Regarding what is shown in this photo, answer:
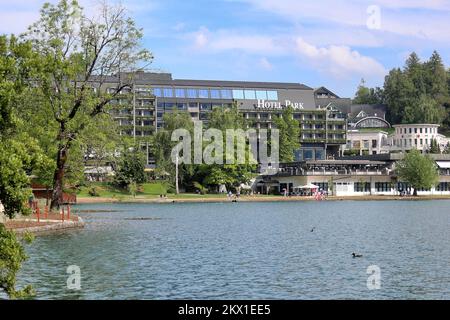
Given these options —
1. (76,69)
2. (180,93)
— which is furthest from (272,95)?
(76,69)

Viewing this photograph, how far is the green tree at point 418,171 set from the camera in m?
133

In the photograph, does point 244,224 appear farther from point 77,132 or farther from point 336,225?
point 77,132

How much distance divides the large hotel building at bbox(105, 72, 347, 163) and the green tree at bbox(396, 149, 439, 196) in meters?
41.3

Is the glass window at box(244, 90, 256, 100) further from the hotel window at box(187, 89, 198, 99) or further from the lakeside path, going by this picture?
the lakeside path

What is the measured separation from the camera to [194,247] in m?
39.9

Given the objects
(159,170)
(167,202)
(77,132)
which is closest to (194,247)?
(77,132)

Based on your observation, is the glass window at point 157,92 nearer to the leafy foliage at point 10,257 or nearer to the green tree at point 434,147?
the green tree at point 434,147

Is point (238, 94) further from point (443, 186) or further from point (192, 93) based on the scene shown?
point (443, 186)

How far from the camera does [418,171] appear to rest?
13300 centimetres

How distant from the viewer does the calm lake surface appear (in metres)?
25.0

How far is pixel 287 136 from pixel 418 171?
3387cm

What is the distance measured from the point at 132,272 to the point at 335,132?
6184 inches

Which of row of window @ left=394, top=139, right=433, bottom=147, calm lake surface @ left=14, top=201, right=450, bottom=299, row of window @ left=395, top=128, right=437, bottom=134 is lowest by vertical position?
calm lake surface @ left=14, top=201, right=450, bottom=299

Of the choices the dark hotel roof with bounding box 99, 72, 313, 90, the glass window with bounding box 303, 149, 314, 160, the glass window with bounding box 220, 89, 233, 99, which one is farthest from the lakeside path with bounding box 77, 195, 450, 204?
the dark hotel roof with bounding box 99, 72, 313, 90
